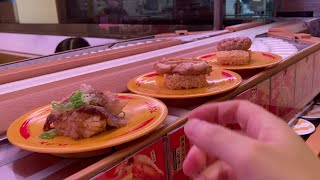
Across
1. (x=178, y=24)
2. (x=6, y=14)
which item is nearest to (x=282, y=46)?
(x=178, y=24)

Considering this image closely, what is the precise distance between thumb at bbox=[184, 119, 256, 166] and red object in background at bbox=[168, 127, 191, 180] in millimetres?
351

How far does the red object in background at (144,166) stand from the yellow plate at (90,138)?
0.05 m

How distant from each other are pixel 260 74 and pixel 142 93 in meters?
0.49

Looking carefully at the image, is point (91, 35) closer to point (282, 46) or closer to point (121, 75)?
point (282, 46)

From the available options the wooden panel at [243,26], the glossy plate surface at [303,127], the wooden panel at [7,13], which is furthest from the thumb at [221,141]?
the wooden panel at [7,13]

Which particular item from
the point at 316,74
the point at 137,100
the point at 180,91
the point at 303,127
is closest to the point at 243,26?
the point at 316,74

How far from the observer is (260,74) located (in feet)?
3.80

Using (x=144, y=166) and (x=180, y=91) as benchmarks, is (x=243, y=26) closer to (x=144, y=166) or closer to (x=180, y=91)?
(x=180, y=91)

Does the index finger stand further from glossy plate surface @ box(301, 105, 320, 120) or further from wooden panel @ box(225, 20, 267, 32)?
wooden panel @ box(225, 20, 267, 32)

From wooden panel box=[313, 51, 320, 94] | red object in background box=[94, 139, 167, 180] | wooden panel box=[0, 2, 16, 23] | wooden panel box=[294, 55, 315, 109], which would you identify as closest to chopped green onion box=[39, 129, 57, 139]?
red object in background box=[94, 139, 167, 180]

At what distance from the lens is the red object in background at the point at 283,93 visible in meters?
1.29

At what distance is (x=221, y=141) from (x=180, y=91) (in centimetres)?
54

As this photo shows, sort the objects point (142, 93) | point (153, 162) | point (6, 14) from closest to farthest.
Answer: point (153, 162) < point (142, 93) < point (6, 14)

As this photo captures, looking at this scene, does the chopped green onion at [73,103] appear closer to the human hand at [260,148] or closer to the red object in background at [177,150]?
the red object in background at [177,150]
